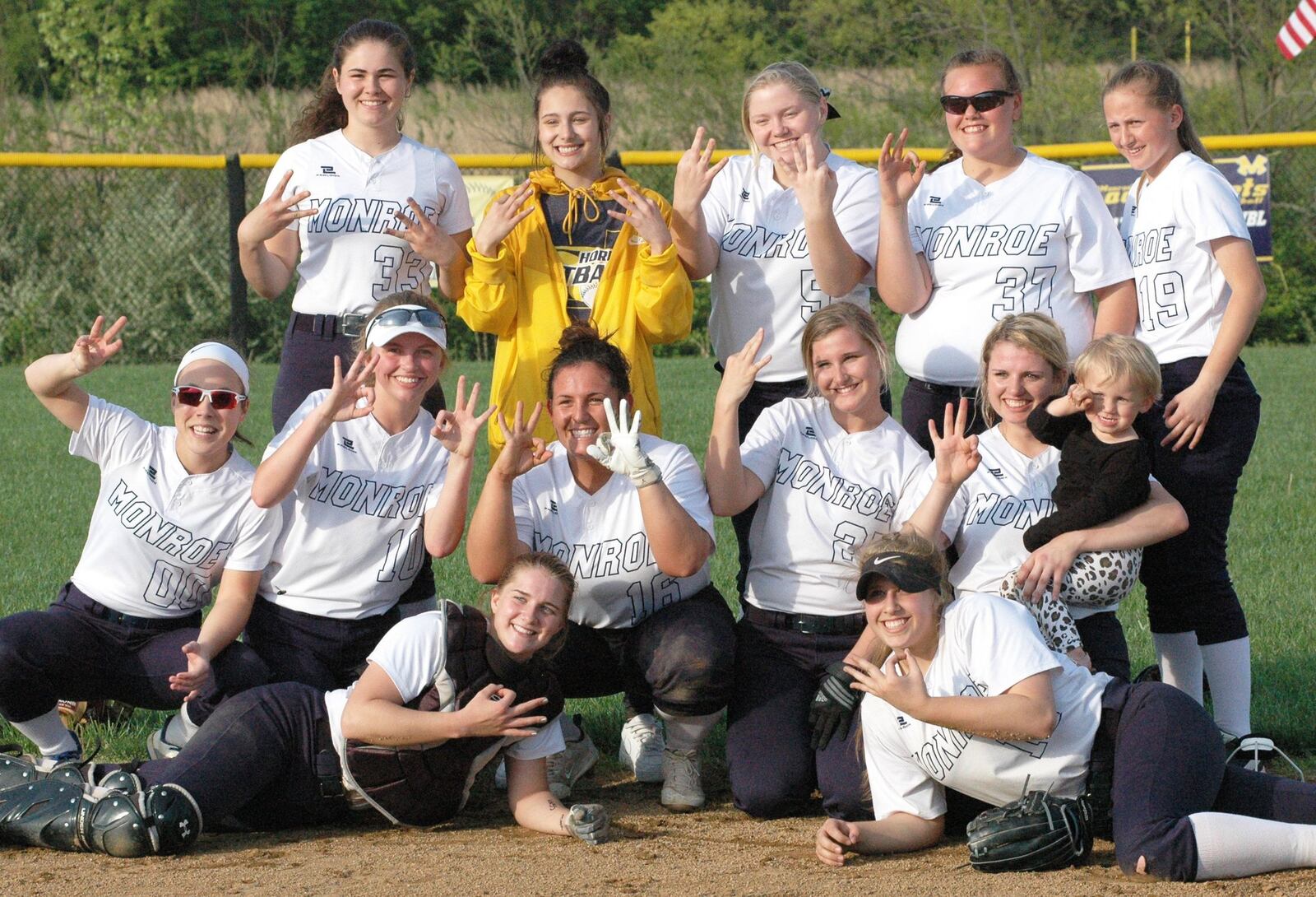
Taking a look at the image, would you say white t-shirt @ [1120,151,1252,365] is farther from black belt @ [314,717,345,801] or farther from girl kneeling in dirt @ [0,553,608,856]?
black belt @ [314,717,345,801]

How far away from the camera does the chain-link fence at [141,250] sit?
14273mm

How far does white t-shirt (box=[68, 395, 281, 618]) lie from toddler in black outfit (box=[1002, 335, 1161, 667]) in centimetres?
219

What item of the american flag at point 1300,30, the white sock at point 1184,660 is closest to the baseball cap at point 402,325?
the white sock at point 1184,660

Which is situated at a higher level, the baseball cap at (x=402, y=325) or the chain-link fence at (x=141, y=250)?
the chain-link fence at (x=141, y=250)

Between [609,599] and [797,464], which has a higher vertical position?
[797,464]

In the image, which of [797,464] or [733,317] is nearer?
[797,464]

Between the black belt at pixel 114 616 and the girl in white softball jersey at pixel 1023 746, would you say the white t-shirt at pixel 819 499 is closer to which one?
the girl in white softball jersey at pixel 1023 746

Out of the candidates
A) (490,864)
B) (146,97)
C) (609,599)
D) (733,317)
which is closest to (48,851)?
(490,864)

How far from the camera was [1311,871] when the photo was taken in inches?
142

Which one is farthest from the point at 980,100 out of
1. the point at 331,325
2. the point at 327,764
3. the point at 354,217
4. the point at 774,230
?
the point at 327,764

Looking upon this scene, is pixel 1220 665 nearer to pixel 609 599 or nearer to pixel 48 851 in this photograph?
pixel 609 599

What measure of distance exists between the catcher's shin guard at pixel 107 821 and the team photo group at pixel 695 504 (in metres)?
0.01

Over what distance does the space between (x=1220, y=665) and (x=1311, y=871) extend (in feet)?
3.24

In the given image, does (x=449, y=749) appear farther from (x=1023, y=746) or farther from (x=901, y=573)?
(x=1023, y=746)
